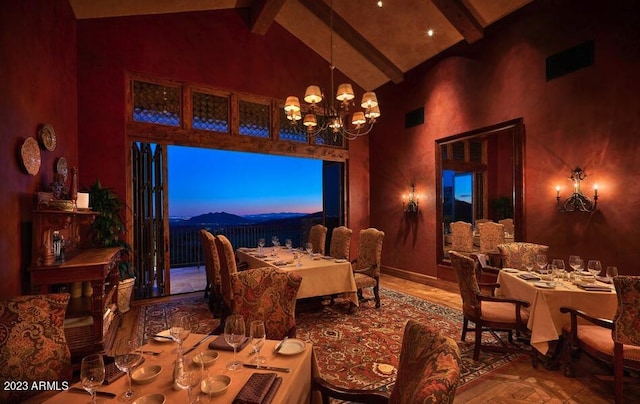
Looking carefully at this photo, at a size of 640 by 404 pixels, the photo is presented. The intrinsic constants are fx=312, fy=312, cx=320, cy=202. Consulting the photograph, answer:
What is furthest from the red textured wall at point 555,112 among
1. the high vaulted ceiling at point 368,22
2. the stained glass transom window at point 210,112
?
the stained glass transom window at point 210,112

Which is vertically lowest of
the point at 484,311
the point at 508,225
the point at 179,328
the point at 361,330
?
the point at 361,330

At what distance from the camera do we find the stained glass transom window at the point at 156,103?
504cm

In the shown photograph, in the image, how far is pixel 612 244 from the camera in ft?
12.1

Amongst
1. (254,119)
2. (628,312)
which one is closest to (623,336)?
(628,312)

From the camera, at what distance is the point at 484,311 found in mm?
2990

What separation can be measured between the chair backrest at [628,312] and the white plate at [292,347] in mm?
2196

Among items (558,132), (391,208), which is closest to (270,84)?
(391,208)

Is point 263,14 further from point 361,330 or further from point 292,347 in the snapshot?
point 292,347

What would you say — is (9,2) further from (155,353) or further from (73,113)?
(155,353)

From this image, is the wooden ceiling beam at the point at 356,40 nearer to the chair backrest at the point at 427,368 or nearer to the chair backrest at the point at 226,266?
the chair backrest at the point at 226,266

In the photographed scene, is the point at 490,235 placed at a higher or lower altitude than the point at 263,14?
lower

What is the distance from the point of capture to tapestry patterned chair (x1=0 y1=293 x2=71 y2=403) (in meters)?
1.56

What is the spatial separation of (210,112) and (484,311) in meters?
5.18

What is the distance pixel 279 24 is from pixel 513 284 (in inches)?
242
